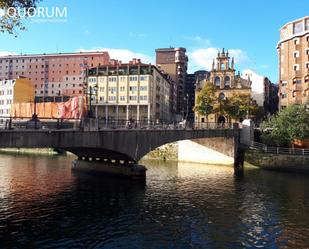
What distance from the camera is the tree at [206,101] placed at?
108 metres

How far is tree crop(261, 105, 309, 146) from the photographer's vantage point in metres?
71.8

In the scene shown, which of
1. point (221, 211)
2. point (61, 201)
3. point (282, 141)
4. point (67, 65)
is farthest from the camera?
point (67, 65)

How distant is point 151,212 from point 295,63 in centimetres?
8281

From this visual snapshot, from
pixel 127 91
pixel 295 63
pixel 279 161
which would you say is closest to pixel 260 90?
pixel 295 63

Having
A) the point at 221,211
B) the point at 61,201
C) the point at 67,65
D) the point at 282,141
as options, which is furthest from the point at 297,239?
the point at 67,65

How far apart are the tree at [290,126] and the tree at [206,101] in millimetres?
31191

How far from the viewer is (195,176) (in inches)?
2329

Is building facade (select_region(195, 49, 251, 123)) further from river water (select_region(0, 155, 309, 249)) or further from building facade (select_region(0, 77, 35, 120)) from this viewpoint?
building facade (select_region(0, 77, 35, 120))

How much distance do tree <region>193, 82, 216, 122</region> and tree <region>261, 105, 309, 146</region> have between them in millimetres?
31191

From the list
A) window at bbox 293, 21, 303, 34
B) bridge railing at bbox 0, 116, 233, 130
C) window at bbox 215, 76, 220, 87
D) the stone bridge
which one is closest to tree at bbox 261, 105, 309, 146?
the stone bridge

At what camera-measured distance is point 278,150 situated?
244 feet

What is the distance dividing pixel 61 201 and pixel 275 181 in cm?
3273

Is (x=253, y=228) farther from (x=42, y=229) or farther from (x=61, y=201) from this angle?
(x=61, y=201)

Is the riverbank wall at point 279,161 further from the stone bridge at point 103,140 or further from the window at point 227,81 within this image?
the window at point 227,81
